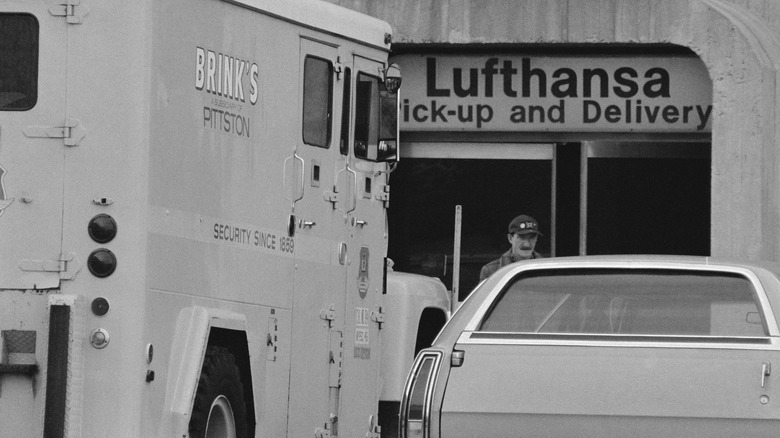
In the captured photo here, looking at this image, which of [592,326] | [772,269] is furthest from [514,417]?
[772,269]

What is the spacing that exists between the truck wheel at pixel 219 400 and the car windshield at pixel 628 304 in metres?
1.72

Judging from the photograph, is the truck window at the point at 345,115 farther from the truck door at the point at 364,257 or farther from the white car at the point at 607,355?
the white car at the point at 607,355

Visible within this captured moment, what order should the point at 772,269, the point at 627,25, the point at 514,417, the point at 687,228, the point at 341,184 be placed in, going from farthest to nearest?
the point at 687,228
the point at 627,25
the point at 341,184
the point at 772,269
the point at 514,417

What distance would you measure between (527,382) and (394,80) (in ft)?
12.1

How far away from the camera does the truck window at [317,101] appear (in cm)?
970

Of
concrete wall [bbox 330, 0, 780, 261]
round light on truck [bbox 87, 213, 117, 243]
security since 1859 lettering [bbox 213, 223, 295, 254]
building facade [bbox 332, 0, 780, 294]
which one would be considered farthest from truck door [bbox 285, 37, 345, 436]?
building facade [bbox 332, 0, 780, 294]

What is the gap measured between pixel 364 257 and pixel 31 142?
3219 mm

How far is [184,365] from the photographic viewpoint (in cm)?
815

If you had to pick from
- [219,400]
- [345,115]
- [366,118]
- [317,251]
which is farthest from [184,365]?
[366,118]

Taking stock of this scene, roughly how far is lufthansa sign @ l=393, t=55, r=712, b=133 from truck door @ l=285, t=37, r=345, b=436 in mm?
7264

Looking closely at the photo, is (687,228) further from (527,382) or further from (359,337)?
(527,382)

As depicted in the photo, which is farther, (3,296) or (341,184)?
(341,184)

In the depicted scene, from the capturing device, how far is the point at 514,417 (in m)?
7.04

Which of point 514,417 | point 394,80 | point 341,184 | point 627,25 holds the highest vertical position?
point 627,25
